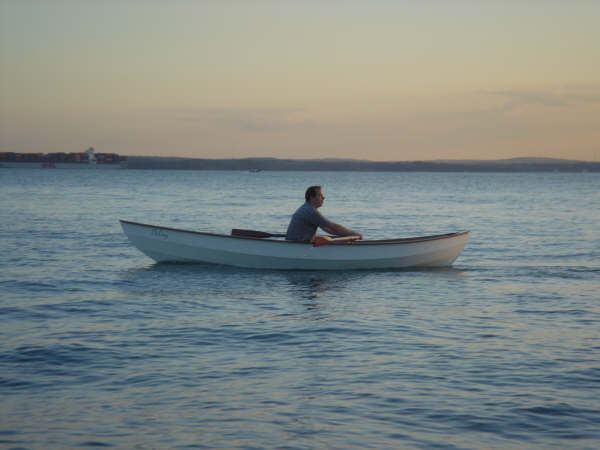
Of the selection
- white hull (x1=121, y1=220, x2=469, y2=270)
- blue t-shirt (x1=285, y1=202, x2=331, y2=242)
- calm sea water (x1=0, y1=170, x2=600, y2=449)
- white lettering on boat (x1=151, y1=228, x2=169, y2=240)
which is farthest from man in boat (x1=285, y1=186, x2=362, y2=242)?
white lettering on boat (x1=151, y1=228, x2=169, y2=240)

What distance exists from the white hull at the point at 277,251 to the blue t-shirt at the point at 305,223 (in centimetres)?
22

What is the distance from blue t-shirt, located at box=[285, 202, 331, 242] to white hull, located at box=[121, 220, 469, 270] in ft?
0.72

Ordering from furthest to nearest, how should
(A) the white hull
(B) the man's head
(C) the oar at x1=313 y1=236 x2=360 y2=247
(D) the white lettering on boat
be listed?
(D) the white lettering on boat
(A) the white hull
(C) the oar at x1=313 y1=236 x2=360 y2=247
(B) the man's head

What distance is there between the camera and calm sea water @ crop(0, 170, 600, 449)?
25.0ft

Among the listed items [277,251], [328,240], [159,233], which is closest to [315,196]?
[328,240]

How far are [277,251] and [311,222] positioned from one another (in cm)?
141

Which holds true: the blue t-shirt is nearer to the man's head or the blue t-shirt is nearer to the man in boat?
the man in boat

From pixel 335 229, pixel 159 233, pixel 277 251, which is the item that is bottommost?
pixel 277 251

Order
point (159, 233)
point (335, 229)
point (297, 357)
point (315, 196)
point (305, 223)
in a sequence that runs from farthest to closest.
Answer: point (159, 233)
point (305, 223)
point (335, 229)
point (315, 196)
point (297, 357)

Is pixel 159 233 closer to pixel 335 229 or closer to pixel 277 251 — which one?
pixel 277 251

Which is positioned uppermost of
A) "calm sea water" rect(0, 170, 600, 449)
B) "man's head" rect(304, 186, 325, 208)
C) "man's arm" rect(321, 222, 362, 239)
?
"man's head" rect(304, 186, 325, 208)

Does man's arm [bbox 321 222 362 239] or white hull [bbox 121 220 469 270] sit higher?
man's arm [bbox 321 222 362 239]

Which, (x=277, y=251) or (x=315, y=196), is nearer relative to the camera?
(x=315, y=196)

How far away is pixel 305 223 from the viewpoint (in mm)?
18766
